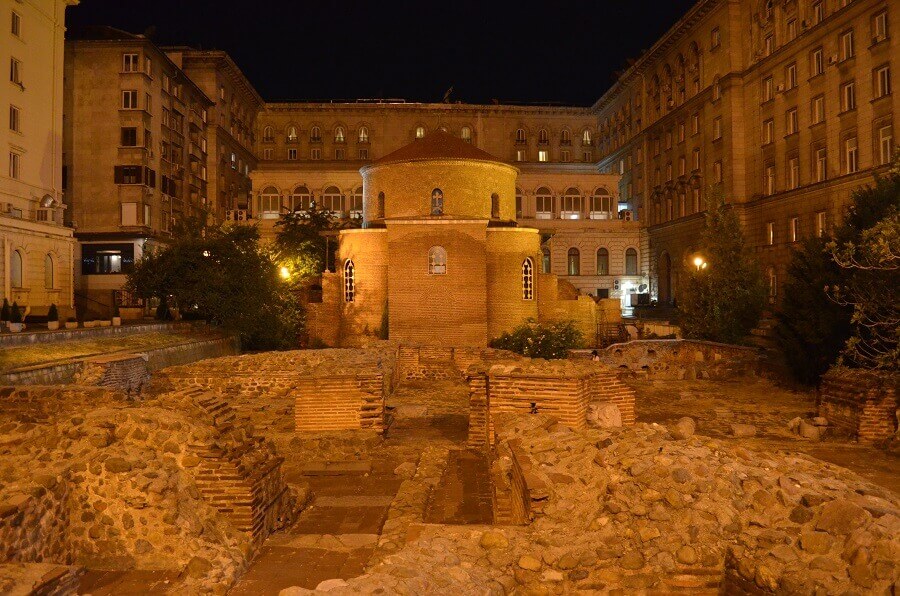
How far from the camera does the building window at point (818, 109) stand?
3362cm

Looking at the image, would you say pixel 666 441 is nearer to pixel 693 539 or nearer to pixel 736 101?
pixel 693 539

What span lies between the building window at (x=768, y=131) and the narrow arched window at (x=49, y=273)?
3824 centimetres

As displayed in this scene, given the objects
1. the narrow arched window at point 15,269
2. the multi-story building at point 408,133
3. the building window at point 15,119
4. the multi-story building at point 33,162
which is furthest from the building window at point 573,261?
the building window at point 15,119

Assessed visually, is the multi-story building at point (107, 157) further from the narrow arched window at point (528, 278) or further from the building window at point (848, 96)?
the building window at point (848, 96)

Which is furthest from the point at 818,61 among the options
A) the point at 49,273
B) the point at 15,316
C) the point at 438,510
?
the point at 49,273

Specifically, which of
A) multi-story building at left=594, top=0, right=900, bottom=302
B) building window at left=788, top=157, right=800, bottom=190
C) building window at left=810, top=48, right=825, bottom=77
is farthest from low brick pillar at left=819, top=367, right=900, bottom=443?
building window at left=810, top=48, right=825, bottom=77

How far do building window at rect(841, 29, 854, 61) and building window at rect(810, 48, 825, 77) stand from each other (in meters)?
1.43

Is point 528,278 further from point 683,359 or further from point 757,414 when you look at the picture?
point 757,414

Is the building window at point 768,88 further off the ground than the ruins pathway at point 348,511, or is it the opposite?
the building window at point 768,88

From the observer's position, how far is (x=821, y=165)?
33.9 meters

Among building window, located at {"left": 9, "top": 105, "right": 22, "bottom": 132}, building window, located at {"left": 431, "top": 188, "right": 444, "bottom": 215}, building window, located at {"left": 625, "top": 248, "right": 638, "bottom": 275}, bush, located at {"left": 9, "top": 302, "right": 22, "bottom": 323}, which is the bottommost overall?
bush, located at {"left": 9, "top": 302, "right": 22, "bottom": 323}

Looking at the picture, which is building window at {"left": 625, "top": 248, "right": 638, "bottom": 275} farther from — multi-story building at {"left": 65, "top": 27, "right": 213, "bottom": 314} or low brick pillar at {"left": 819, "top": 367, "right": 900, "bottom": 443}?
low brick pillar at {"left": 819, "top": 367, "right": 900, "bottom": 443}

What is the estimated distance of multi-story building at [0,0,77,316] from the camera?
1137 inches

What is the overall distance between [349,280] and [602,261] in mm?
24670
